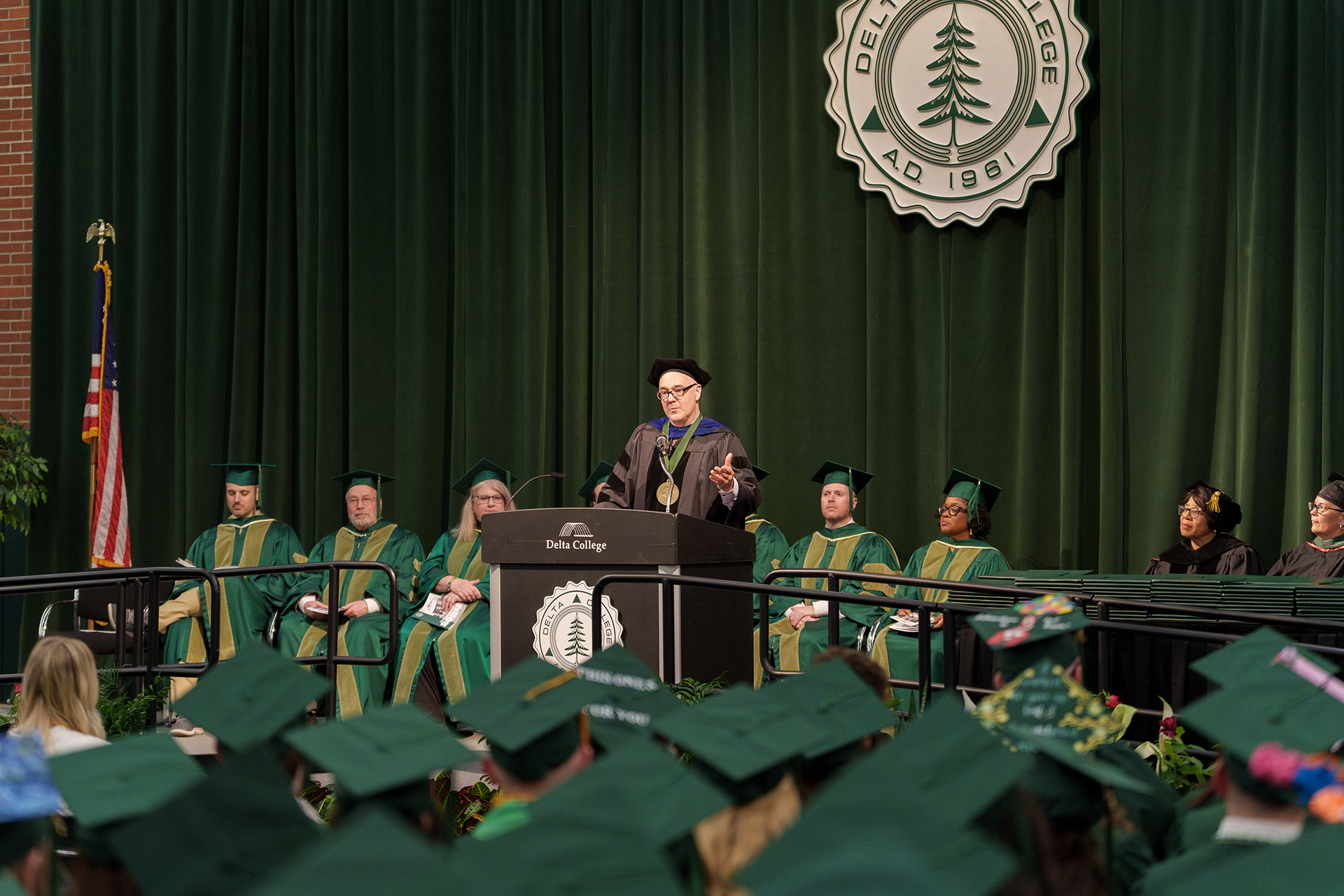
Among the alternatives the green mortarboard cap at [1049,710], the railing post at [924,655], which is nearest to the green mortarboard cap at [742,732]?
the green mortarboard cap at [1049,710]

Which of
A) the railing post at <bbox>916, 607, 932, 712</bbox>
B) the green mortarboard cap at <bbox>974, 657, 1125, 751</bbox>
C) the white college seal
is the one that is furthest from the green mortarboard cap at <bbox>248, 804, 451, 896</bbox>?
the white college seal

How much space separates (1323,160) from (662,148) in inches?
156

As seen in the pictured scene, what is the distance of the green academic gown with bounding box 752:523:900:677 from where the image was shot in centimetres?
603

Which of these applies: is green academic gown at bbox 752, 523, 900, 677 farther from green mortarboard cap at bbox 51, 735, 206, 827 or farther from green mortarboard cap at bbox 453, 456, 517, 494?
green mortarboard cap at bbox 51, 735, 206, 827

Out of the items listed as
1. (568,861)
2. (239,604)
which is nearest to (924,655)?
(568,861)

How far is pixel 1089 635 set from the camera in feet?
15.5

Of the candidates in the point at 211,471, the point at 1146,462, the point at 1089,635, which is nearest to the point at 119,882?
the point at 1089,635

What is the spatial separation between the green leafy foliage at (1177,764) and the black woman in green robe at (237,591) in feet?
15.0

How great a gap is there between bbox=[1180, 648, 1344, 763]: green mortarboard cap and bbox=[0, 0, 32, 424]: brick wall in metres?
9.49

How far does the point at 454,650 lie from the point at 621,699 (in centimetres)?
462

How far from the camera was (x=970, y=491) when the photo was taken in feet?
21.1

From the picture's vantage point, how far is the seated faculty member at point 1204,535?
20.3 feet

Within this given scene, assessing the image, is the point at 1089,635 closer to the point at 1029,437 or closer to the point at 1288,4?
the point at 1029,437

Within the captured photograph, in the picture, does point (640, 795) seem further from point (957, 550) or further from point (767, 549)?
point (767, 549)
